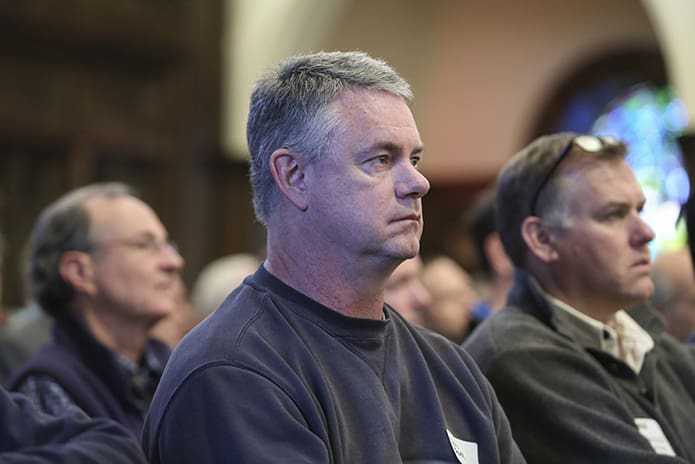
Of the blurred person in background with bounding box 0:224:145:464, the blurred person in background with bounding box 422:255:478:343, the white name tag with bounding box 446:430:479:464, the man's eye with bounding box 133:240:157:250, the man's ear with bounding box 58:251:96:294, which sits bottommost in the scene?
the blurred person in background with bounding box 422:255:478:343

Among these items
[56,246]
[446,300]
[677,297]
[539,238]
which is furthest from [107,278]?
[446,300]

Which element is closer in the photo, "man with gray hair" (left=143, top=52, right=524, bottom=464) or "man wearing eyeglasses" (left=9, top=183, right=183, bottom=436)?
"man with gray hair" (left=143, top=52, right=524, bottom=464)

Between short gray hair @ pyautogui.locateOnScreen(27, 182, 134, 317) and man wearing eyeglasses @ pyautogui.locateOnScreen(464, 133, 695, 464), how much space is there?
4.41 feet

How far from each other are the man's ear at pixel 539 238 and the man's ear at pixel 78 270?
1.37 metres

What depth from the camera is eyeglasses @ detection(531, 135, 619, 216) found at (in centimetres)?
283

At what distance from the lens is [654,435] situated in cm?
256

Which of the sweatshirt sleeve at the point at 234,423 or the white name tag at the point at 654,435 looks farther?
the white name tag at the point at 654,435

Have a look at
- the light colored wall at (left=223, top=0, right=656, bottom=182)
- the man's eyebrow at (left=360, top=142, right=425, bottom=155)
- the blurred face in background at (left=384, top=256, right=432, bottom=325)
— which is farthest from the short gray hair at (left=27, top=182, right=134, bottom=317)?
the light colored wall at (left=223, top=0, right=656, bottom=182)

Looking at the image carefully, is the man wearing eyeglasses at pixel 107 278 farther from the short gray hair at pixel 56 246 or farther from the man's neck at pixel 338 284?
the man's neck at pixel 338 284

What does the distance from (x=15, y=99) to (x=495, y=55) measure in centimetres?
517

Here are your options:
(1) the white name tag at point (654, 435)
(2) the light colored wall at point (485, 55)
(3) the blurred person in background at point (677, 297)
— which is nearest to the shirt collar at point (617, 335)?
(1) the white name tag at point (654, 435)

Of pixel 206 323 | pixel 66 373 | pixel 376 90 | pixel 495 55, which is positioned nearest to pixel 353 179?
pixel 376 90

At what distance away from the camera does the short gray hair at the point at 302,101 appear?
1.98m

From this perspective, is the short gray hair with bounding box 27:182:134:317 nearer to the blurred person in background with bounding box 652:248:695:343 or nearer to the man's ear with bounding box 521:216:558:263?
the man's ear with bounding box 521:216:558:263
